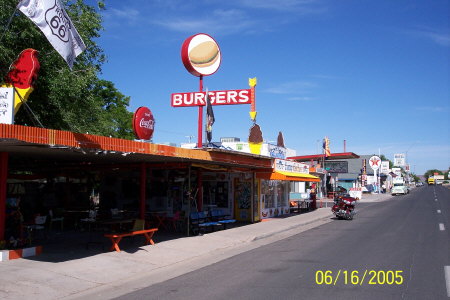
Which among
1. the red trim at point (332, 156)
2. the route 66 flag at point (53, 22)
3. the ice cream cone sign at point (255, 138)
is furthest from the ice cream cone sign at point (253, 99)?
the red trim at point (332, 156)

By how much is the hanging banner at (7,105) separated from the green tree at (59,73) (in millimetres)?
4593

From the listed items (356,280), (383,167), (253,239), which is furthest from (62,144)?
(383,167)

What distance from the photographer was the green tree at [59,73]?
1489cm

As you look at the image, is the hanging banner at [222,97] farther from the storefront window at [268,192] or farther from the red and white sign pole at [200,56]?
the storefront window at [268,192]

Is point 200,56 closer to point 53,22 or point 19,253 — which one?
point 53,22

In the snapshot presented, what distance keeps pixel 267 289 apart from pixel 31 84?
776 cm

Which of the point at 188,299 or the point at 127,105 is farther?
the point at 127,105

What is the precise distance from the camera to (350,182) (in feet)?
233

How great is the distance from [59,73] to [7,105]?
7207 mm

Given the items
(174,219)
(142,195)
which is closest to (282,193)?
(174,219)

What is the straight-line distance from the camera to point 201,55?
20.5 m

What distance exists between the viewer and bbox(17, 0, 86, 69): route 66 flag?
29.3 feet

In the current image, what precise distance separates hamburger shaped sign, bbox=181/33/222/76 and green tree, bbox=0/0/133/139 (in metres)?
4.01

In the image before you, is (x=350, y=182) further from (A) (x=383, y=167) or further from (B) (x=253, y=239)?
(B) (x=253, y=239)
